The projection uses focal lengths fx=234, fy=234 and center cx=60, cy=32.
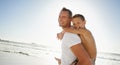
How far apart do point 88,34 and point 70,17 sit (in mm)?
368

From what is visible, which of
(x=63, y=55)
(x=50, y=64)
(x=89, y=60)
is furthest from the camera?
(x=50, y=64)

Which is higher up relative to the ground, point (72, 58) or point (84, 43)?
point (84, 43)

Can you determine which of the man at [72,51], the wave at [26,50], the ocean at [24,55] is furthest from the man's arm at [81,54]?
the wave at [26,50]

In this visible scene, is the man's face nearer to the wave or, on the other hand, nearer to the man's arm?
the man's arm

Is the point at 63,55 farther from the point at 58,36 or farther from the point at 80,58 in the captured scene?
the point at 58,36

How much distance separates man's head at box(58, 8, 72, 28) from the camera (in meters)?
2.58

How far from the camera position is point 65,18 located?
2.58 meters

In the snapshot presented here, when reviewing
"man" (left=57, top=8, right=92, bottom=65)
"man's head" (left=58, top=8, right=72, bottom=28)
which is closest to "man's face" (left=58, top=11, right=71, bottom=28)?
"man's head" (left=58, top=8, right=72, bottom=28)

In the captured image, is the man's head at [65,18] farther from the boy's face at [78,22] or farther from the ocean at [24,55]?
the ocean at [24,55]

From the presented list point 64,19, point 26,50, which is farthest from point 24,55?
point 64,19

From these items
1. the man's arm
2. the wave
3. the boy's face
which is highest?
the boy's face

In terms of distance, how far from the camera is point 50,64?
47.6ft

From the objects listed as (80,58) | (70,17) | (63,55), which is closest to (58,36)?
(70,17)

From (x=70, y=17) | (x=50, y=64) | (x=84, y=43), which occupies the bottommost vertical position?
(x=50, y=64)
